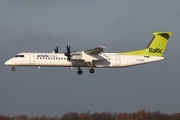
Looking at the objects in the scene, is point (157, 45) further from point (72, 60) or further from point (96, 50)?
point (72, 60)

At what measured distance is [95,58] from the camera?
5341 centimetres

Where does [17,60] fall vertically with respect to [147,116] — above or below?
above

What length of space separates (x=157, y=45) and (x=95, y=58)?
6539 millimetres

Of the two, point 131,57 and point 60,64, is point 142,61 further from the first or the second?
point 60,64

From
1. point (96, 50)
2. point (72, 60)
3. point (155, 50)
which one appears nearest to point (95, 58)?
point (96, 50)

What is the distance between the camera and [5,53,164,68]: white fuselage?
52.4 metres

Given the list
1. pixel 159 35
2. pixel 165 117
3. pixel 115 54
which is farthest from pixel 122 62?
pixel 165 117

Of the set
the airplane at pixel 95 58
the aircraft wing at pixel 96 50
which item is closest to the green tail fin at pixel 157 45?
the airplane at pixel 95 58

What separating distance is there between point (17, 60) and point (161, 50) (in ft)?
45.9

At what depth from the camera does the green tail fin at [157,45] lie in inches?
2172

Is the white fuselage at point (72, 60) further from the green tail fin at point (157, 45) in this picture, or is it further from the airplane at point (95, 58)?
the green tail fin at point (157, 45)

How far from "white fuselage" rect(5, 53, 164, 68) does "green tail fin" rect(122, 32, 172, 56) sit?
0.55m

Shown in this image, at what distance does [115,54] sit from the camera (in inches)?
2133

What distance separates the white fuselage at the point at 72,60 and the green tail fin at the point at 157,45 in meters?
0.55
